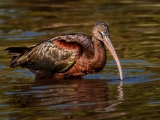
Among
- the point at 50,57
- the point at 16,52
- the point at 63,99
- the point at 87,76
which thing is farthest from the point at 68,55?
the point at 63,99

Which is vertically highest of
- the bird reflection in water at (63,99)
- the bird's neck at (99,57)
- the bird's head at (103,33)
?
the bird's head at (103,33)

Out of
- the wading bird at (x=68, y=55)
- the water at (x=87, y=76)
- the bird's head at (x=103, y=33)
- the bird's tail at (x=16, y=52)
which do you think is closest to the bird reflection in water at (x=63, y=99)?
the water at (x=87, y=76)

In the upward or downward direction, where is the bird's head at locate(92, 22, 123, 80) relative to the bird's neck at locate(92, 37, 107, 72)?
upward

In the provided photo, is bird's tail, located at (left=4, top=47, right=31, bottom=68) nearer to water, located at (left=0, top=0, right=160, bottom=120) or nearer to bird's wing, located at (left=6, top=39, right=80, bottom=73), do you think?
bird's wing, located at (left=6, top=39, right=80, bottom=73)

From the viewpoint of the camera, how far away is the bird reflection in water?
35.4 ft

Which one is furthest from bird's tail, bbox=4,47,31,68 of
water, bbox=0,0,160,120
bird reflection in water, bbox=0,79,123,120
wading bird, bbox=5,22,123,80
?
bird reflection in water, bbox=0,79,123,120

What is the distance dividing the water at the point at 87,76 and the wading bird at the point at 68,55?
226mm

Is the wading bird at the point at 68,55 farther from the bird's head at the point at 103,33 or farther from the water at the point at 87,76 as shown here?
the water at the point at 87,76

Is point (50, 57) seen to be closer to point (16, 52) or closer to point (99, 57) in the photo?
point (16, 52)

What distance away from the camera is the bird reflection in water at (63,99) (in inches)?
425

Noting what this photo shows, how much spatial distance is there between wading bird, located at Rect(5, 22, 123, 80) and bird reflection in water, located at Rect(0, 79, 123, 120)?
0.22m

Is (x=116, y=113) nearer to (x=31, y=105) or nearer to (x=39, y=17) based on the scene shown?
(x=31, y=105)

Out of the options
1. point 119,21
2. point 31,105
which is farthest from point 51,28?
point 31,105

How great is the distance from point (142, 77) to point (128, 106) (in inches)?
97.6
